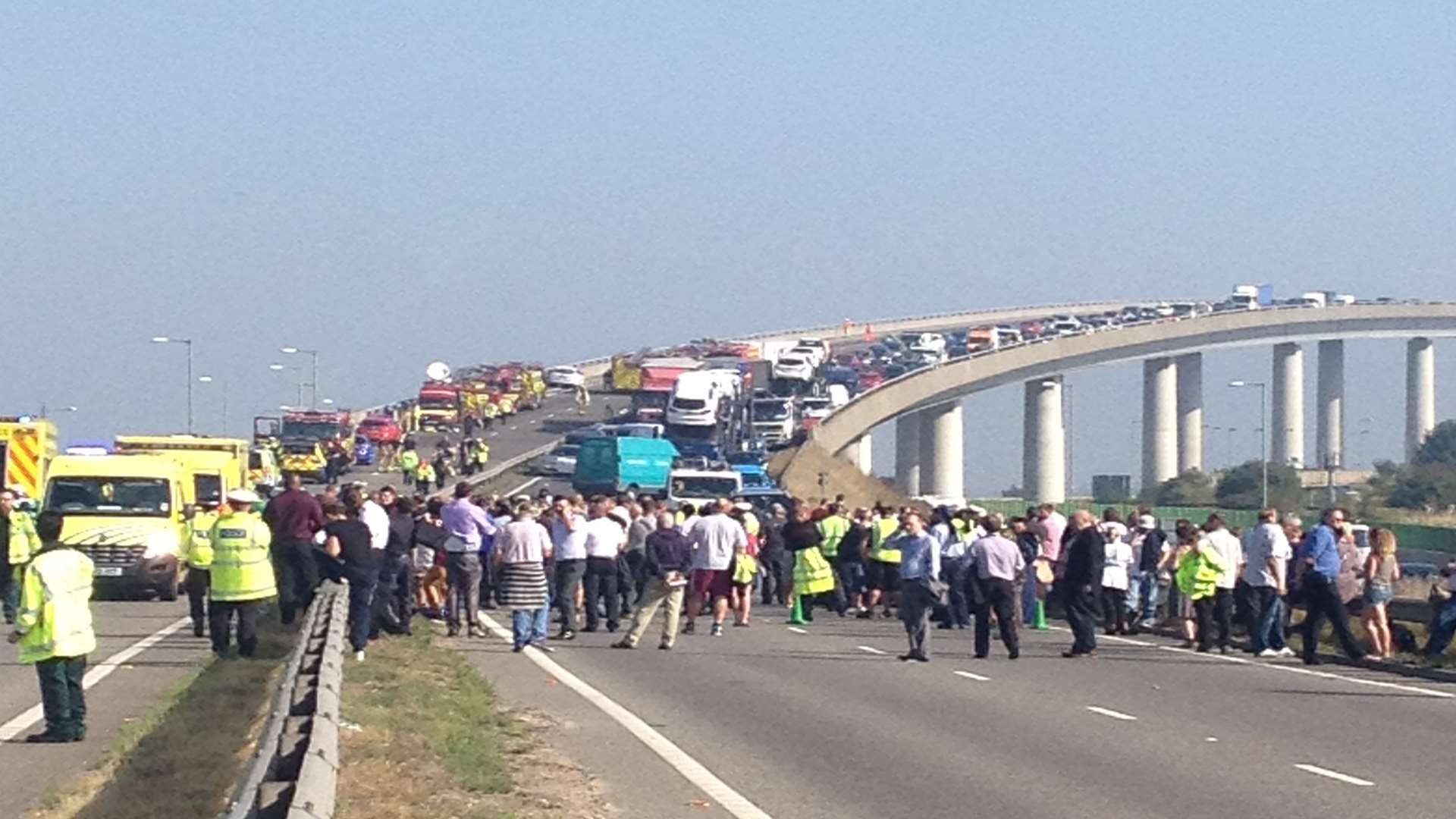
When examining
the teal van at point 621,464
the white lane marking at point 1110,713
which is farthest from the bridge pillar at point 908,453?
the white lane marking at point 1110,713

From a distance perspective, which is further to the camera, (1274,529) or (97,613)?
(97,613)

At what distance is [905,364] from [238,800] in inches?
4598

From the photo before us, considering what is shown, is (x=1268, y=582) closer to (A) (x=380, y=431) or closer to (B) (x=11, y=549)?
(B) (x=11, y=549)

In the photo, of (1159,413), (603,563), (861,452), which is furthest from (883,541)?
(1159,413)

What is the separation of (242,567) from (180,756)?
21.9ft

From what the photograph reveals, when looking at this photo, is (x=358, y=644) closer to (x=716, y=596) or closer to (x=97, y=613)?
(x=716, y=596)

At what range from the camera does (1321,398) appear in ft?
470

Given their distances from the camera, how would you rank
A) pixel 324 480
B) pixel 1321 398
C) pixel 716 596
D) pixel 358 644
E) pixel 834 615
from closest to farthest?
pixel 358 644, pixel 716 596, pixel 834 615, pixel 324 480, pixel 1321 398

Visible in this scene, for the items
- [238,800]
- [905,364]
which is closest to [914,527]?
[238,800]

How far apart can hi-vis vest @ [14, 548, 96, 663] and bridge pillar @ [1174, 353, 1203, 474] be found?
117 metres

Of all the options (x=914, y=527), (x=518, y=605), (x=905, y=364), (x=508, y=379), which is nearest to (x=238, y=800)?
(x=518, y=605)

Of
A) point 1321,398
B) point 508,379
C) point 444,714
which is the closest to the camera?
point 444,714

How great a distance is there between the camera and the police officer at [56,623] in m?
16.9

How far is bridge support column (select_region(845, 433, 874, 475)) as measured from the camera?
109938 mm
